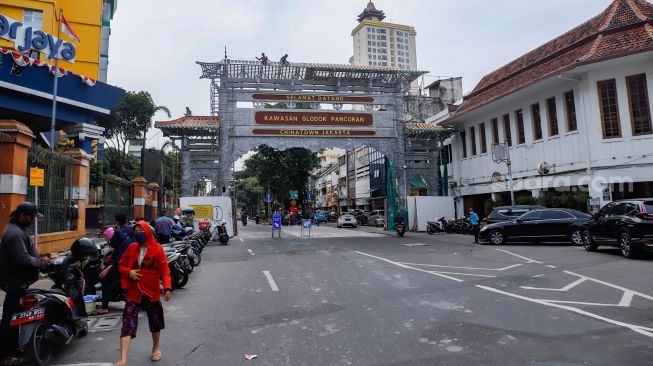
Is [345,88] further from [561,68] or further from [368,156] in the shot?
[368,156]

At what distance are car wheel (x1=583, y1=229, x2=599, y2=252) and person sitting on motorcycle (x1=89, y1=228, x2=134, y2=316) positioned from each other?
13.3 m

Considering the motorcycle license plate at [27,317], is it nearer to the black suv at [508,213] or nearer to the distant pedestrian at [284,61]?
the black suv at [508,213]

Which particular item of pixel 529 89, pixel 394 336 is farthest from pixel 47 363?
pixel 529 89

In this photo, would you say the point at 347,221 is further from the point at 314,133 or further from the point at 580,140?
the point at 580,140

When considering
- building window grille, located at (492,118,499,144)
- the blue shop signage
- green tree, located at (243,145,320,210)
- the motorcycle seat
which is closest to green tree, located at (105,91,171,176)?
green tree, located at (243,145,320,210)

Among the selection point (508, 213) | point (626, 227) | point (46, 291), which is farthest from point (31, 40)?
point (626, 227)

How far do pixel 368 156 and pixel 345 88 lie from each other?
2613 centimetres

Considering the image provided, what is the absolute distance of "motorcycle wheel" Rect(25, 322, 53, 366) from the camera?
423cm

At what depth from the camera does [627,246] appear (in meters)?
11.5

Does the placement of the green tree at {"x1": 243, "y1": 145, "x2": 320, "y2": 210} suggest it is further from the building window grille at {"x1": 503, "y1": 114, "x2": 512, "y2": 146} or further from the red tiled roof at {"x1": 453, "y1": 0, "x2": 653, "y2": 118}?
the building window grille at {"x1": 503, "y1": 114, "x2": 512, "y2": 146}

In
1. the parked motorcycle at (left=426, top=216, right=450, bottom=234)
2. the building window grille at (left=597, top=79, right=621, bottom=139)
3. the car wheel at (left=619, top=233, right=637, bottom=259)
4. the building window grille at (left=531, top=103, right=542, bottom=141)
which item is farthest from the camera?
the parked motorcycle at (left=426, top=216, right=450, bottom=234)

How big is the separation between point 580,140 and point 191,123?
65.4ft

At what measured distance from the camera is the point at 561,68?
18.7 metres

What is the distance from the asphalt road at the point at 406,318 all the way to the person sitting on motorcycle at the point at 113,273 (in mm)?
403
